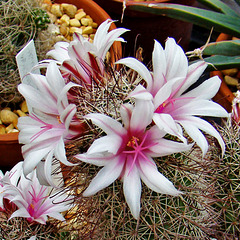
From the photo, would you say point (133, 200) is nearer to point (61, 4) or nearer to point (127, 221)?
point (127, 221)

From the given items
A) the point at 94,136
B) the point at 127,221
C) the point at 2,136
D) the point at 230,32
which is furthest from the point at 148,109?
the point at 230,32

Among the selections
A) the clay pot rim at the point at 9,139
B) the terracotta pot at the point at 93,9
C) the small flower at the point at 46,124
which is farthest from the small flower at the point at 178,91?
the terracotta pot at the point at 93,9

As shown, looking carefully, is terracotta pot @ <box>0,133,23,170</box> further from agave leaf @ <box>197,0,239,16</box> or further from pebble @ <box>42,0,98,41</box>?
agave leaf @ <box>197,0,239,16</box>

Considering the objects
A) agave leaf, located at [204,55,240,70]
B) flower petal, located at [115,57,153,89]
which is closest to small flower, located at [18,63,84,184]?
flower petal, located at [115,57,153,89]

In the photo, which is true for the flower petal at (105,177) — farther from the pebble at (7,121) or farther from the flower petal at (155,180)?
the pebble at (7,121)

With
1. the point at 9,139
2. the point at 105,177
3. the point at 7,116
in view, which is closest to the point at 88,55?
the point at 105,177

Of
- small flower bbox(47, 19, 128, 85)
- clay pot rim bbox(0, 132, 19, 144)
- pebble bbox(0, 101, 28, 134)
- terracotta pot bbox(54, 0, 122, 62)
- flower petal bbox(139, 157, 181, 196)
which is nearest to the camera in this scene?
flower petal bbox(139, 157, 181, 196)

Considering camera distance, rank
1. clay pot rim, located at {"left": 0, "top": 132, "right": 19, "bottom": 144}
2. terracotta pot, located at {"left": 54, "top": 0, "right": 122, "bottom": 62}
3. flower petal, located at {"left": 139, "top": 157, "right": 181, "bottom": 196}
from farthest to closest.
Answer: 1. terracotta pot, located at {"left": 54, "top": 0, "right": 122, "bottom": 62}
2. clay pot rim, located at {"left": 0, "top": 132, "right": 19, "bottom": 144}
3. flower petal, located at {"left": 139, "top": 157, "right": 181, "bottom": 196}

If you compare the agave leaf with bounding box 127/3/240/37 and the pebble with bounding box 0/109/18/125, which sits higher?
the agave leaf with bounding box 127/3/240/37
